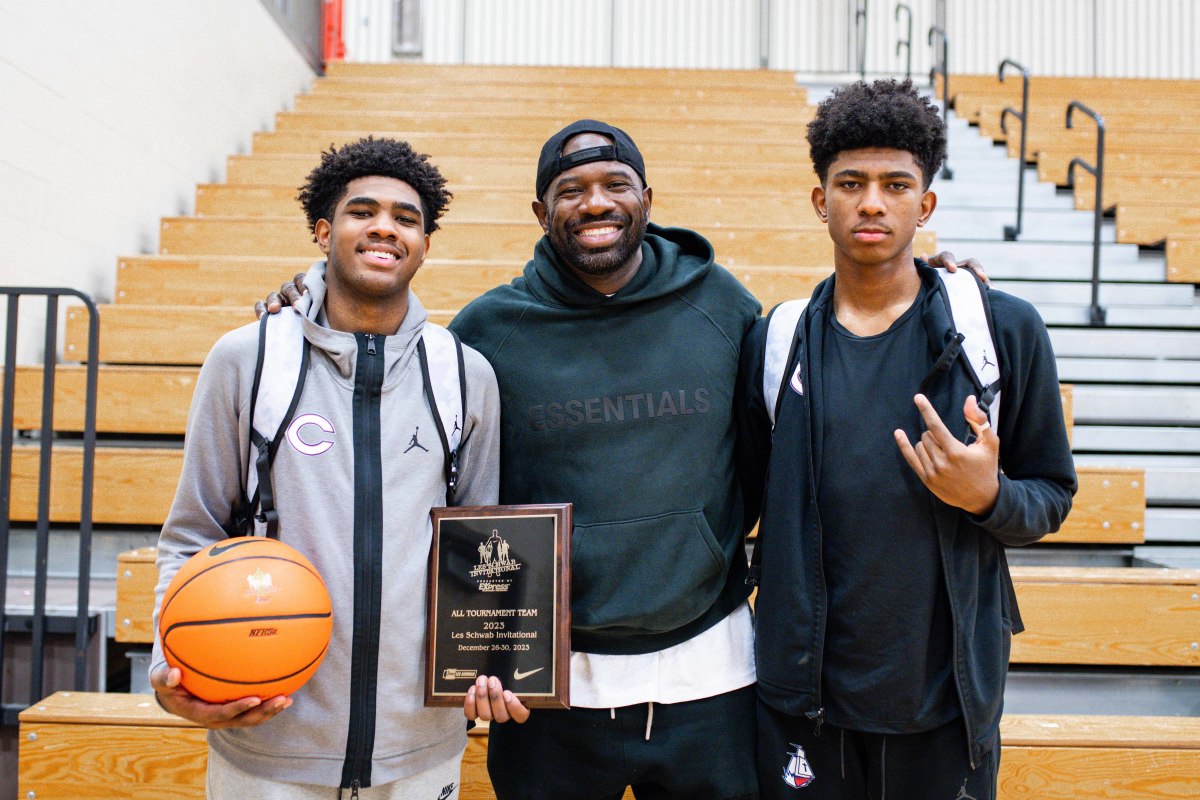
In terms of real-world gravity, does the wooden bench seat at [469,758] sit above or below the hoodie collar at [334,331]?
below

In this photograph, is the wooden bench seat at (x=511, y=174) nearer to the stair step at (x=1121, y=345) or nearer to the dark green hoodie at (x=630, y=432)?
the stair step at (x=1121, y=345)

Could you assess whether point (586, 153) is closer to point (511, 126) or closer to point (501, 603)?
point (501, 603)

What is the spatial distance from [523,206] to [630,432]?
3.30 m

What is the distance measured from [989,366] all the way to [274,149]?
201 inches

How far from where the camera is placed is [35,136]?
347 centimetres

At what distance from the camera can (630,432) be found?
1653 mm

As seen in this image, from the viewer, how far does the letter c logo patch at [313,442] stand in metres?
1.48

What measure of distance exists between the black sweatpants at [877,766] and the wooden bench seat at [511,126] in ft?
15.8

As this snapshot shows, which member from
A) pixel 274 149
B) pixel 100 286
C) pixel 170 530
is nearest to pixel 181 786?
pixel 170 530

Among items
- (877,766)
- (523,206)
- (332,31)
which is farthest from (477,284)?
(332,31)

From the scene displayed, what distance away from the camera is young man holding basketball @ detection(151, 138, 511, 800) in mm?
1449

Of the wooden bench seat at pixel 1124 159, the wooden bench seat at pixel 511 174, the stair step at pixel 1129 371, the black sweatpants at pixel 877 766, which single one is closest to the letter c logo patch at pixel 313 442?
the black sweatpants at pixel 877 766

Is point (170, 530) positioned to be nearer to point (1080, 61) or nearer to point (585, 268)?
point (585, 268)

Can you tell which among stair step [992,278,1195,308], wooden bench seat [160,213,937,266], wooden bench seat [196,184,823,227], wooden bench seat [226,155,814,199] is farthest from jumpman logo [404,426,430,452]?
wooden bench seat [226,155,814,199]
